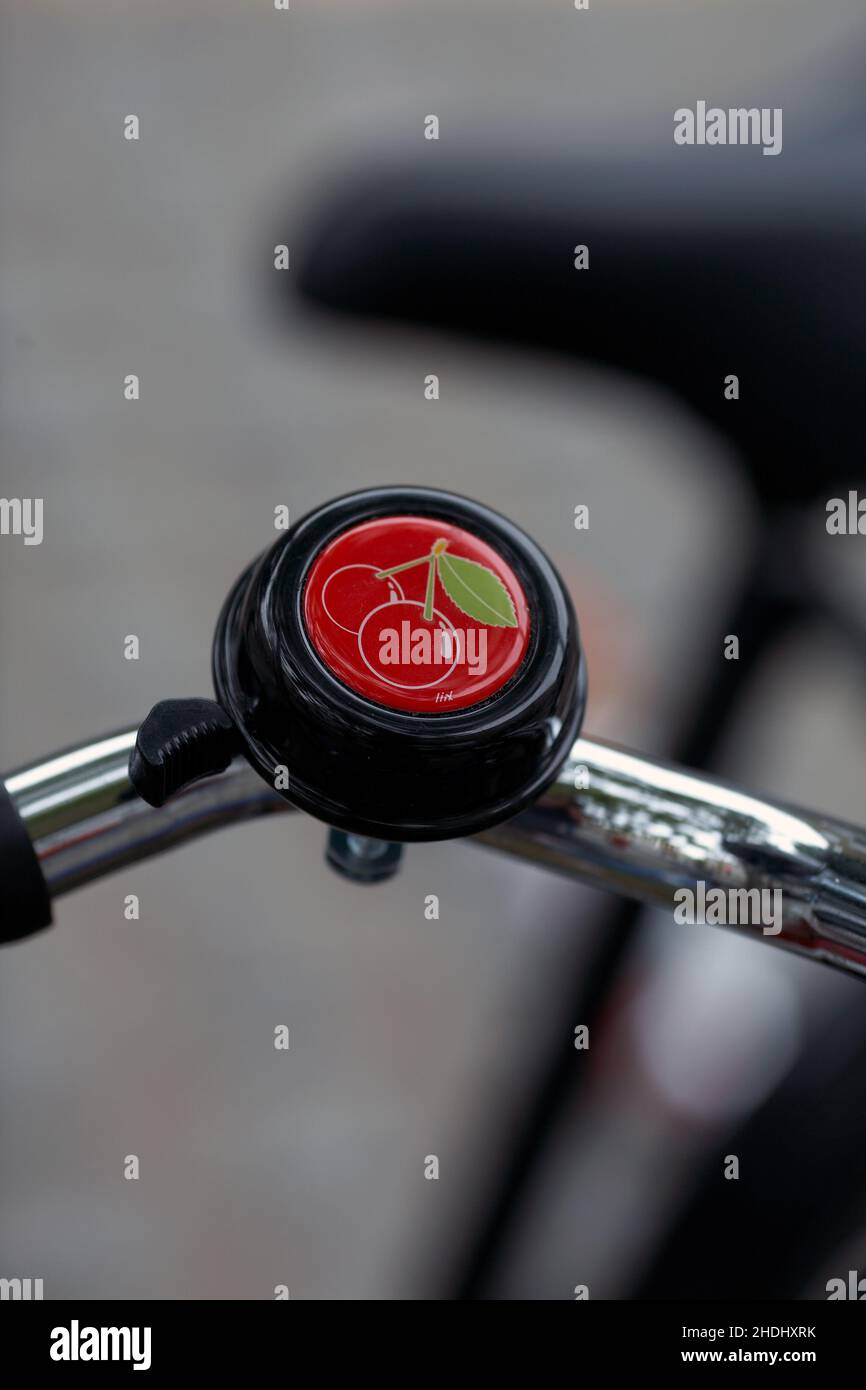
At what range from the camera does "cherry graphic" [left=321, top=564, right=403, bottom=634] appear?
420mm

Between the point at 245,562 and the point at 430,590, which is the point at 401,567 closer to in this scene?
the point at 430,590

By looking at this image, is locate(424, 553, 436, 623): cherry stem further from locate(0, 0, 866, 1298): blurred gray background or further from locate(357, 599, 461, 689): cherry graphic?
locate(0, 0, 866, 1298): blurred gray background

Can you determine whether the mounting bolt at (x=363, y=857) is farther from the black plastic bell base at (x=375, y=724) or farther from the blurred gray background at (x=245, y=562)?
the blurred gray background at (x=245, y=562)

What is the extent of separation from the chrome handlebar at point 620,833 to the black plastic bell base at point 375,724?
4 cm

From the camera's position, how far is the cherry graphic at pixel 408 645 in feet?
1.36

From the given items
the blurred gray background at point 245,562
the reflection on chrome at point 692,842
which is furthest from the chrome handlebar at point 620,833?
the blurred gray background at point 245,562

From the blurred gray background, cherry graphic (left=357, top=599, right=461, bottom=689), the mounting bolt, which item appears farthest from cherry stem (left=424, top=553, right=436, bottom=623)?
the blurred gray background

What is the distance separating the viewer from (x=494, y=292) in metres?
0.65

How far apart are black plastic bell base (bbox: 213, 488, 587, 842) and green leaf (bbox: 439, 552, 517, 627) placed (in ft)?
0.03

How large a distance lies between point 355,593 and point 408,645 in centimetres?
2

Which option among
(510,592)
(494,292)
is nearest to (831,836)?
(510,592)

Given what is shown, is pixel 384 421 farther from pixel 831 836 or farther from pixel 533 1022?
pixel 831 836

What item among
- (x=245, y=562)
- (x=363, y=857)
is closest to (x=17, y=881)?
(x=363, y=857)

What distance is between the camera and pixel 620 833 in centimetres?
48
